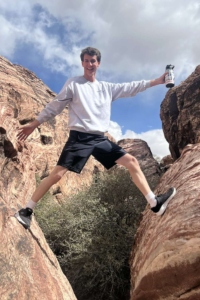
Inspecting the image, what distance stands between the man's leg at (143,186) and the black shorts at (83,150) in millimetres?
163

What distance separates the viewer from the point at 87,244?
451 inches

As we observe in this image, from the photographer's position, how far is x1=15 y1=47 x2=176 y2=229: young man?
181 inches

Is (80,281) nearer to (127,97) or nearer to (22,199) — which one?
(22,199)

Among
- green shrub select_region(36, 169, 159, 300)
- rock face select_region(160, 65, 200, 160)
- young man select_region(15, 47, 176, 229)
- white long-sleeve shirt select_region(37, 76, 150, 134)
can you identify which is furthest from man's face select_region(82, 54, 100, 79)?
rock face select_region(160, 65, 200, 160)

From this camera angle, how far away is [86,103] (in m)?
4.71

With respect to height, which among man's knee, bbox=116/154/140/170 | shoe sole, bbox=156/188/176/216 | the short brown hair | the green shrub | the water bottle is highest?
the short brown hair

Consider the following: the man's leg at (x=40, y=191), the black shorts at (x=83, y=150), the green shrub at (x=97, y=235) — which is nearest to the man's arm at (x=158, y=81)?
the black shorts at (x=83, y=150)

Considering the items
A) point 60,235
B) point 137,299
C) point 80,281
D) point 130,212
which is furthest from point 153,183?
point 137,299

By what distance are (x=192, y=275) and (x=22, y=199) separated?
3.50 m

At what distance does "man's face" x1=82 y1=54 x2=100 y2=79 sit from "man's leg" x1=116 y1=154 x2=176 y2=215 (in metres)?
1.46

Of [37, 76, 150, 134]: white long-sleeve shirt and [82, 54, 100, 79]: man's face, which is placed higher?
[82, 54, 100, 79]: man's face

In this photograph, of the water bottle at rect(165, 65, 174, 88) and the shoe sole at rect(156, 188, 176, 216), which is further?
the shoe sole at rect(156, 188, 176, 216)

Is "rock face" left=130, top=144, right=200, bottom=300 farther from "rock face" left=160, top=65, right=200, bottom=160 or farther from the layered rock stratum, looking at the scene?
"rock face" left=160, top=65, right=200, bottom=160

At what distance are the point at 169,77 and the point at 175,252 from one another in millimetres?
2573
